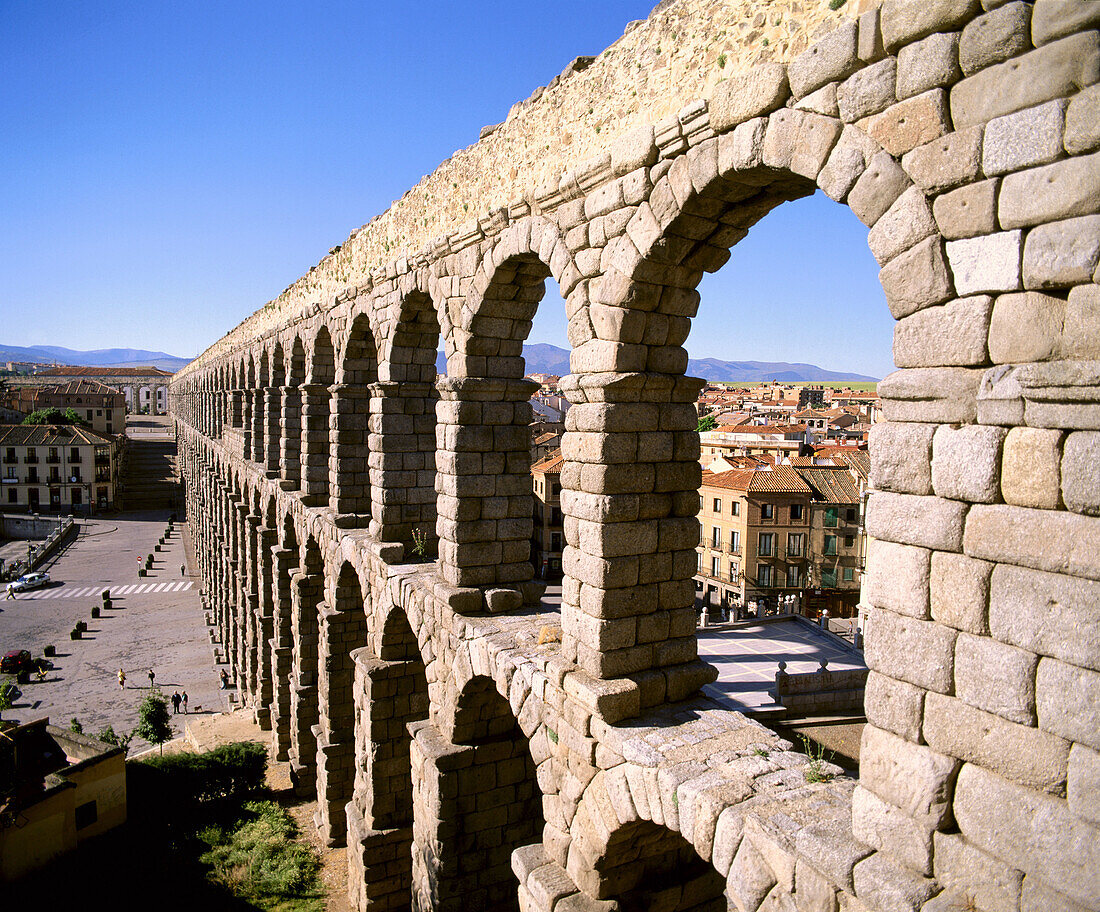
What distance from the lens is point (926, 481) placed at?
3.89 m

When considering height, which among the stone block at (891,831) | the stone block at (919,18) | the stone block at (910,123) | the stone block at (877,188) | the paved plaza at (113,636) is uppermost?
the stone block at (919,18)

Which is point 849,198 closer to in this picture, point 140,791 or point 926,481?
point 926,481

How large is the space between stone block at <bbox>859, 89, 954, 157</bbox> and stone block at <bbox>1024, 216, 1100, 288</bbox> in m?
0.78

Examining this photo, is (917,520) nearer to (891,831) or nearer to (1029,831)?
(1029,831)

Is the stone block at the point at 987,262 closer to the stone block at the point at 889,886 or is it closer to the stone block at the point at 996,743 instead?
the stone block at the point at 996,743

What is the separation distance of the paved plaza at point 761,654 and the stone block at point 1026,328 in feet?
41.5

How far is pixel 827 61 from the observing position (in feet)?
14.5

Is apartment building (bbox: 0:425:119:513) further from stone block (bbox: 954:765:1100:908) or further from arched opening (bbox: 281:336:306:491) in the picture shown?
stone block (bbox: 954:765:1100:908)

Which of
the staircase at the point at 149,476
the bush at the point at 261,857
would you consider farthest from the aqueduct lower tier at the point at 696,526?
the staircase at the point at 149,476

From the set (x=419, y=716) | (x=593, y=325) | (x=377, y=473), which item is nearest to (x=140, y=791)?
(x=419, y=716)

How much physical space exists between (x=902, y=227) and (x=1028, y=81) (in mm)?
792

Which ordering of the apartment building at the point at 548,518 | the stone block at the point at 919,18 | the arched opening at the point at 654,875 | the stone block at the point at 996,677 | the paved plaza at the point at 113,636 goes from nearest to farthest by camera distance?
1. the stone block at the point at 996,677
2. the stone block at the point at 919,18
3. the arched opening at the point at 654,875
4. the paved plaza at the point at 113,636
5. the apartment building at the point at 548,518

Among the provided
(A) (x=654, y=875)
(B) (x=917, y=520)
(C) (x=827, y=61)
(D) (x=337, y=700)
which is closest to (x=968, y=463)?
(B) (x=917, y=520)

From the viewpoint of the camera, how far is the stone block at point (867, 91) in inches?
161
